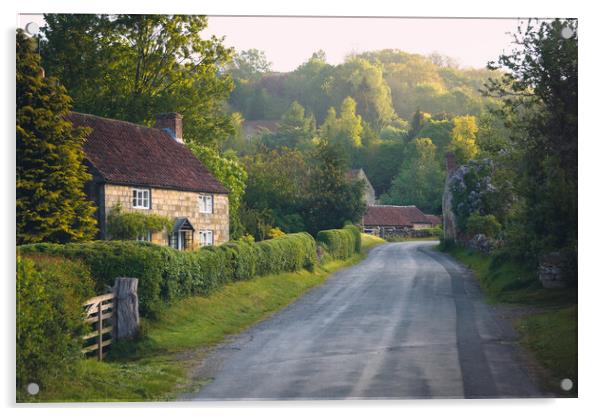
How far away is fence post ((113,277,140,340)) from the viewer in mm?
14883

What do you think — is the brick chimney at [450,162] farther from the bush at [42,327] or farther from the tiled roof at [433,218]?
the bush at [42,327]

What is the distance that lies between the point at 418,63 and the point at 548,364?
6851 millimetres

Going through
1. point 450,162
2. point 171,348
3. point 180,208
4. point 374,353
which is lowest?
point 171,348

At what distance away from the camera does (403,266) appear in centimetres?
3325

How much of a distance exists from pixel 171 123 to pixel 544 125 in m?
11.8

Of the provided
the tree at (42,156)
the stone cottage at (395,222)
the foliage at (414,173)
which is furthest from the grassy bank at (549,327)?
the stone cottage at (395,222)

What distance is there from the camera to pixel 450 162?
25.8 metres

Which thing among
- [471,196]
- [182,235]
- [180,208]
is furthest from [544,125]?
[471,196]

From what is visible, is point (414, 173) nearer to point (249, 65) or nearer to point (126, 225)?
point (249, 65)

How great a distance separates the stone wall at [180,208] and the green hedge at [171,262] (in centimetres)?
222

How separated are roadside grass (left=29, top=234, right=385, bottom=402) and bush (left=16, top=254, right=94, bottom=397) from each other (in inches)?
10.7

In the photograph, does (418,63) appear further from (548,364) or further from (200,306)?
(200,306)

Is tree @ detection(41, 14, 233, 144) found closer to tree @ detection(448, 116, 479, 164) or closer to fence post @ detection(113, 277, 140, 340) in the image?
fence post @ detection(113, 277, 140, 340)

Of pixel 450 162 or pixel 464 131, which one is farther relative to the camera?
pixel 450 162
